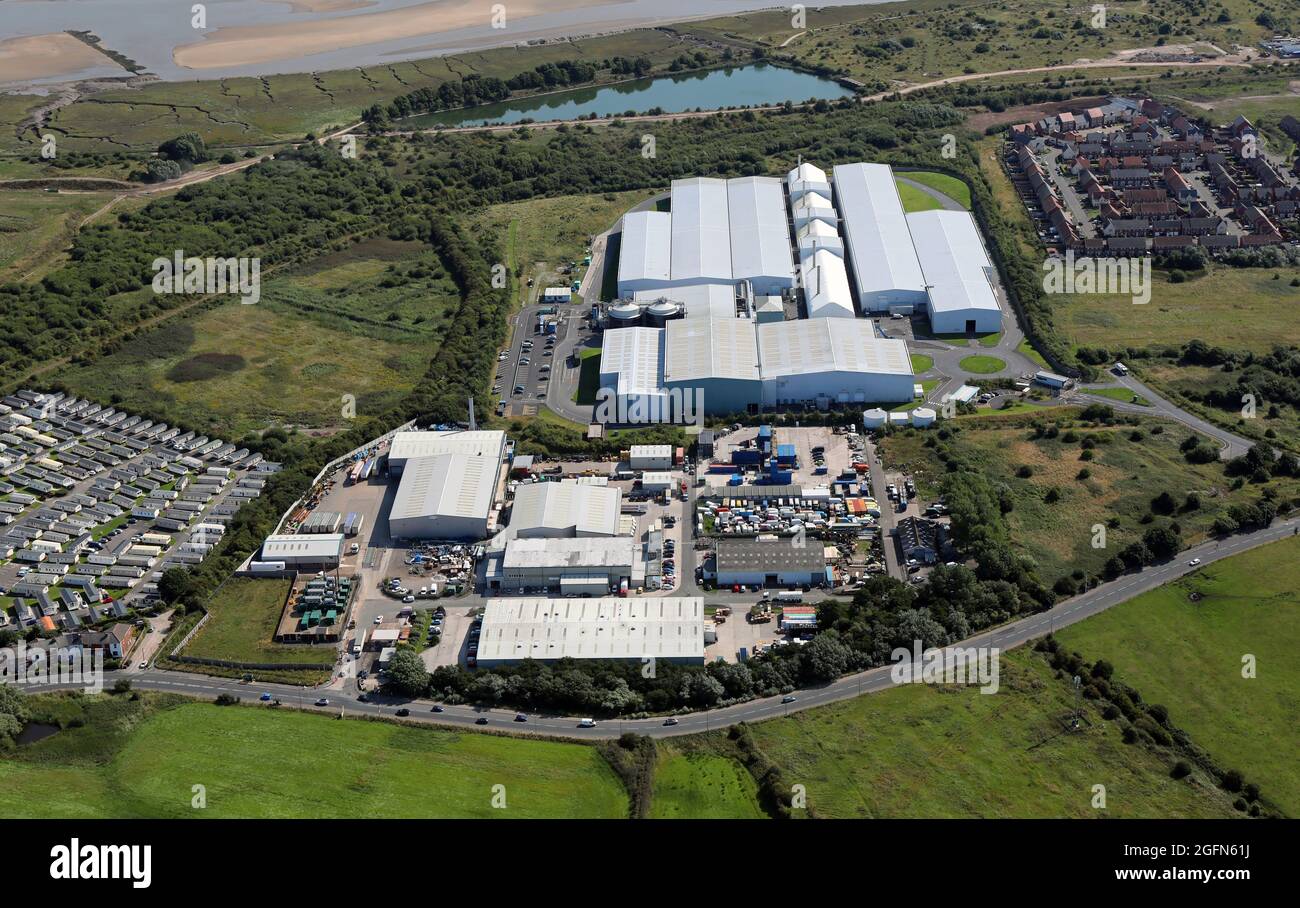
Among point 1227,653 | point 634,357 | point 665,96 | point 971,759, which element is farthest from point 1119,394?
point 665,96

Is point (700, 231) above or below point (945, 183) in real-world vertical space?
below

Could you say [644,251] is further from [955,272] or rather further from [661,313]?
[955,272]

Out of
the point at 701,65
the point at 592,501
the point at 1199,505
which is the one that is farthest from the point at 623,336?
the point at 701,65

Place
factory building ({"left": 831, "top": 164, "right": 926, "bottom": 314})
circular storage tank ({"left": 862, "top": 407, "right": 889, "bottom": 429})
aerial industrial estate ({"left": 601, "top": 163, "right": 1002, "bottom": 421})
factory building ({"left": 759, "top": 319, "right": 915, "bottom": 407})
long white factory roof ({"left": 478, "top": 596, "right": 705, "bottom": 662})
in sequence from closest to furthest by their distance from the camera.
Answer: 1. long white factory roof ({"left": 478, "top": 596, "right": 705, "bottom": 662})
2. circular storage tank ({"left": 862, "top": 407, "right": 889, "bottom": 429})
3. factory building ({"left": 759, "top": 319, "right": 915, "bottom": 407})
4. aerial industrial estate ({"left": 601, "top": 163, "right": 1002, "bottom": 421})
5. factory building ({"left": 831, "top": 164, "right": 926, "bottom": 314})

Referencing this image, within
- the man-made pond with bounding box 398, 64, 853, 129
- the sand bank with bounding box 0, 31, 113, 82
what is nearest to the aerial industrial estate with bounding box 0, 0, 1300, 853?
the man-made pond with bounding box 398, 64, 853, 129

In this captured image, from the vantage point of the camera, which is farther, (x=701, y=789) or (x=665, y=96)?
(x=665, y=96)

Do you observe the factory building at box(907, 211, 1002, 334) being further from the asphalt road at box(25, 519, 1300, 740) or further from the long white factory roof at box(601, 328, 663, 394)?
the asphalt road at box(25, 519, 1300, 740)

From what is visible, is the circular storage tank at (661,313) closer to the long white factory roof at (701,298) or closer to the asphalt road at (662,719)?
the long white factory roof at (701,298)
